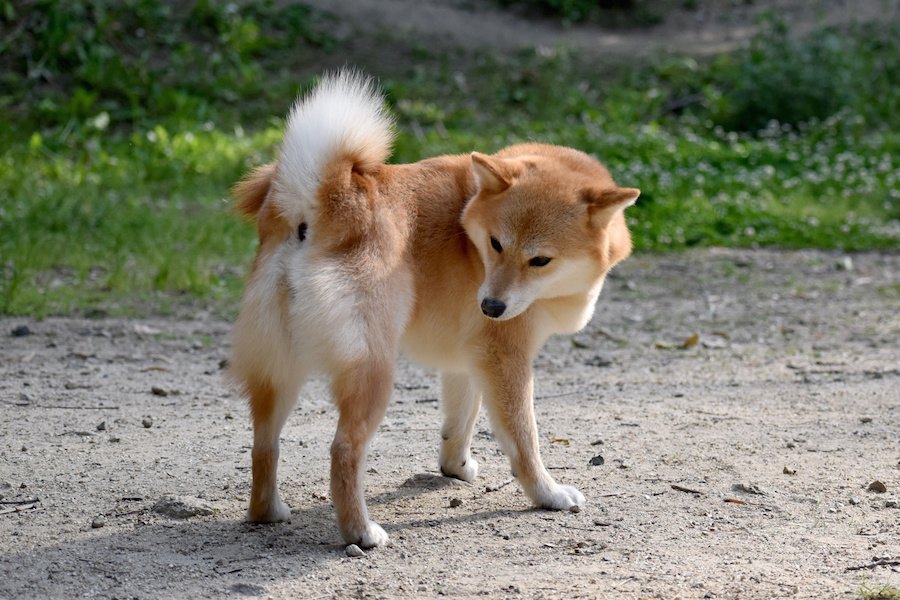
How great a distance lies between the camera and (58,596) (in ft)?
10.8

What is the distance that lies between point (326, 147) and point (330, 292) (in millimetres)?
534

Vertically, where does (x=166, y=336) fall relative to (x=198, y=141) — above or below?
below

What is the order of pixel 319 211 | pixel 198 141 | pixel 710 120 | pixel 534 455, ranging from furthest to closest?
pixel 710 120, pixel 198 141, pixel 534 455, pixel 319 211

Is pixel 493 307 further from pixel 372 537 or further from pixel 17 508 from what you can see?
pixel 17 508

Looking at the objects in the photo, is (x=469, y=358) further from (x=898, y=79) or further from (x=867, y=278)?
(x=898, y=79)

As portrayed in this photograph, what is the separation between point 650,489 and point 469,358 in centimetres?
90

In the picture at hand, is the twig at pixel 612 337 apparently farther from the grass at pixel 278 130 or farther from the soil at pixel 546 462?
the grass at pixel 278 130

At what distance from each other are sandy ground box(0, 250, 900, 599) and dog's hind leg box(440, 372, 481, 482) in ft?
0.32

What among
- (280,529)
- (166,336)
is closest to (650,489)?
(280,529)

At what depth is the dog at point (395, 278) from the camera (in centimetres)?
366

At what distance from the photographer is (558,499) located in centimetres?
414

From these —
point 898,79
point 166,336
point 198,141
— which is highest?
point 898,79

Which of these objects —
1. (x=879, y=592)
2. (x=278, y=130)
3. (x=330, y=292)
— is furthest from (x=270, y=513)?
(x=278, y=130)

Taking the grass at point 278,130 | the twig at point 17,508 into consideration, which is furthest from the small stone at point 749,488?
the grass at point 278,130
